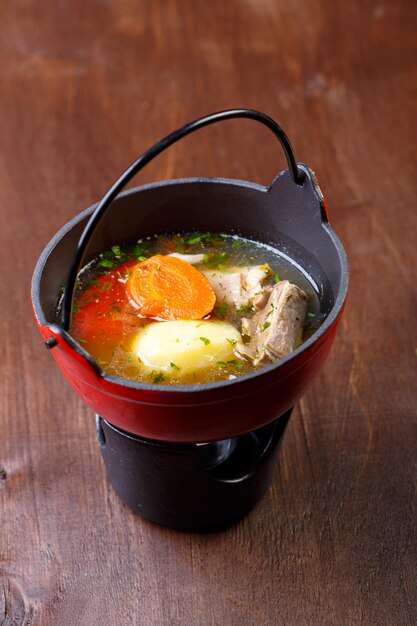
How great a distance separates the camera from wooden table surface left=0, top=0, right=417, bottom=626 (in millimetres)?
1569

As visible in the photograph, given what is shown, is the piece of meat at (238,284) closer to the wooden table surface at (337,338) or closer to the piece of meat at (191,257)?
the piece of meat at (191,257)

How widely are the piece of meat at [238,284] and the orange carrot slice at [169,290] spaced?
2cm

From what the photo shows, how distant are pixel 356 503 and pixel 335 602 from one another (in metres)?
0.23

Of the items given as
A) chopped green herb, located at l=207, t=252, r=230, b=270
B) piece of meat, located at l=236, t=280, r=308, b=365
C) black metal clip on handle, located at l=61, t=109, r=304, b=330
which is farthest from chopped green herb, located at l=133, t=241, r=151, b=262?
black metal clip on handle, located at l=61, t=109, r=304, b=330

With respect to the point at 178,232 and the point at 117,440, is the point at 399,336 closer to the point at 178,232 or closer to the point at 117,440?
the point at 178,232

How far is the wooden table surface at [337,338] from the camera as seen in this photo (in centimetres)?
157

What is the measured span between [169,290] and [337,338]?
607mm

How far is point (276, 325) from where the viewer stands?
1.48m

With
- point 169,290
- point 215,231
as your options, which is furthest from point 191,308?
point 215,231

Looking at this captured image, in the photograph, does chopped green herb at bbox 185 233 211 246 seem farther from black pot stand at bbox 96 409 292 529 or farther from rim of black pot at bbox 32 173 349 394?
black pot stand at bbox 96 409 292 529

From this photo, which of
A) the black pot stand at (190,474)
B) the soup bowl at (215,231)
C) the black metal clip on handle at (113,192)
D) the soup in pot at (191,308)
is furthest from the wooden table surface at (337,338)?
the black metal clip on handle at (113,192)

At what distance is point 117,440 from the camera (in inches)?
61.0

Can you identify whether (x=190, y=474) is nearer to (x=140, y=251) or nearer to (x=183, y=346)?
(x=183, y=346)

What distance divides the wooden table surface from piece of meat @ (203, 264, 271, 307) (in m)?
0.40
